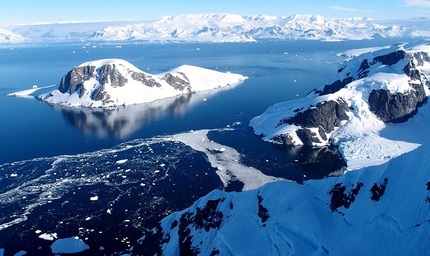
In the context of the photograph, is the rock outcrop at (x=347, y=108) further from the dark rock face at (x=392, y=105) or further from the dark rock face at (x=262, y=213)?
the dark rock face at (x=262, y=213)

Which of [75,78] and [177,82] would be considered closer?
[75,78]

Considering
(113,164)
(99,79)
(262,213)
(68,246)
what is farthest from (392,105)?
(99,79)

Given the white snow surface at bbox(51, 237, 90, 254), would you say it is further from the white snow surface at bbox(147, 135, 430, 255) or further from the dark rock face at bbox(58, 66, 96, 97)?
the dark rock face at bbox(58, 66, 96, 97)

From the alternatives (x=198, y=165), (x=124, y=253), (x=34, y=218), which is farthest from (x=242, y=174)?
(x=34, y=218)

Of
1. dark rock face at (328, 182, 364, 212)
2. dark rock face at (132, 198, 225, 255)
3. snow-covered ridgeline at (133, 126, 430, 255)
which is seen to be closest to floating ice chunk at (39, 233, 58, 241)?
dark rock face at (132, 198, 225, 255)

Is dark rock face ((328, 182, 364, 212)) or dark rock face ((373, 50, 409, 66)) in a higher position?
dark rock face ((373, 50, 409, 66))

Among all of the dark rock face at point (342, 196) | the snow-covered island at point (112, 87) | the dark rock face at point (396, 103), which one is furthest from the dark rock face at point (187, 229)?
the snow-covered island at point (112, 87)

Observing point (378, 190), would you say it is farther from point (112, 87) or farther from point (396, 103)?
point (112, 87)
